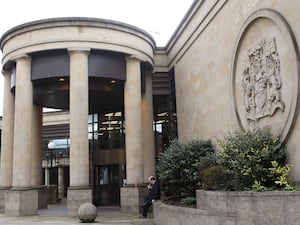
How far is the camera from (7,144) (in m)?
24.4

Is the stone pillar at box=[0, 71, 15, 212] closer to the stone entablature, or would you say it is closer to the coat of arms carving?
the stone entablature

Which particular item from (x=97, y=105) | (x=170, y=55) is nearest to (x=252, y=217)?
(x=170, y=55)

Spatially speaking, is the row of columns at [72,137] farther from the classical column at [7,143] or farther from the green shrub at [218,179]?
the green shrub at [218,179]

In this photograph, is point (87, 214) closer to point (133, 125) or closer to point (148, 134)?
point (133, 125)

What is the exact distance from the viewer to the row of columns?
20.4 m

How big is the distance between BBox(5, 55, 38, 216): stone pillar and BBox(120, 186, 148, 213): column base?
14.9ft

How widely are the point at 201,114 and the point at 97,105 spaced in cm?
1072

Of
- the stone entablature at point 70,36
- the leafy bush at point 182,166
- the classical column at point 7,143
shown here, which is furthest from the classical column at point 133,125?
the classical column at point 7,143

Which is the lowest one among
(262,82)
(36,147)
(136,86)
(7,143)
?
(36,147)

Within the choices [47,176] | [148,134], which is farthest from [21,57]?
[47,176]

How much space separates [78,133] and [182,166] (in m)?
6.45

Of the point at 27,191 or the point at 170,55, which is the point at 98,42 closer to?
the point at 170,55

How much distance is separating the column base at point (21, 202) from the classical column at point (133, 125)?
501 cm

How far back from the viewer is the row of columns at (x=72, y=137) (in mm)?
20391
